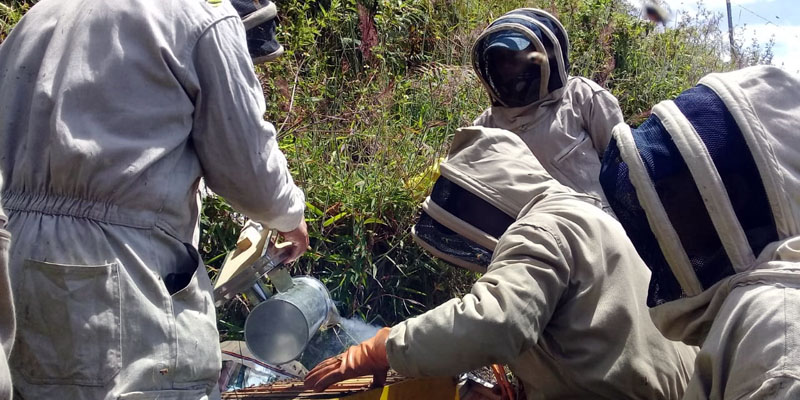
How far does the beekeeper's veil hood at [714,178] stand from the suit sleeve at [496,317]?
1.48 feet

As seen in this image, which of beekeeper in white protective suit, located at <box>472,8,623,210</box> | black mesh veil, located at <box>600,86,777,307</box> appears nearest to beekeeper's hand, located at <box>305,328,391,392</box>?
black mesh veil, located at <box>600,86,777,307</box>

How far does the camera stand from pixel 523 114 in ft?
15.9

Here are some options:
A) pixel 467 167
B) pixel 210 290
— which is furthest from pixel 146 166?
pixel 467 167

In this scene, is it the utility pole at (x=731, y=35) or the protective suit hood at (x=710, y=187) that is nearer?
the protective suit hood at (x=710, y=187)

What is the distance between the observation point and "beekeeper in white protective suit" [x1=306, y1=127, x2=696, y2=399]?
220 centimetres

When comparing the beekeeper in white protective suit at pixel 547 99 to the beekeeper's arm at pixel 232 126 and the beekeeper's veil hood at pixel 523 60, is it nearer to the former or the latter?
the beekeeper's veil hood at pixel 523 60

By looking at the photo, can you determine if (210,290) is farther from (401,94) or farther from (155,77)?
(401,94)

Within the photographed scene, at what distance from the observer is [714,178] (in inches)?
63.6

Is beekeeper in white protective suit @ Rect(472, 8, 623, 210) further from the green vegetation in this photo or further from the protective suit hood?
the protective suit hood

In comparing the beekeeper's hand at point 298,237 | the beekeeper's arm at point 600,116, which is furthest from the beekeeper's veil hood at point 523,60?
the beekeeper's hand at point 298,237

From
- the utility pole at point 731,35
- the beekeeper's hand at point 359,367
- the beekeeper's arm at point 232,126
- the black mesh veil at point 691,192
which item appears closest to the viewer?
the black mesh veil at point 691,192

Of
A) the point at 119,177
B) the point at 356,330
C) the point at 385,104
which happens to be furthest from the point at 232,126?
the point at 385,104

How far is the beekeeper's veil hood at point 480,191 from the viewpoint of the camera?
2670 mm

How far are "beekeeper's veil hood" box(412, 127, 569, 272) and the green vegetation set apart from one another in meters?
1.39
